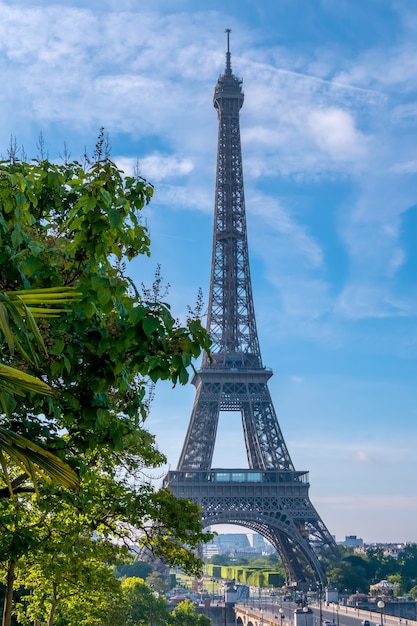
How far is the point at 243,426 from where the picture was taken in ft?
287

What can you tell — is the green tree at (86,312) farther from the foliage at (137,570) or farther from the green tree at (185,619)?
the foliage at (137,570)

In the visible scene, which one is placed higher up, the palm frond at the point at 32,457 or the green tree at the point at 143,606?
the palm frond at the point at 32,457

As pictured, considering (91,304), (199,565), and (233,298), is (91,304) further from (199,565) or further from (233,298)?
(233,298)

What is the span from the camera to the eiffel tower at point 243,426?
3169 inches

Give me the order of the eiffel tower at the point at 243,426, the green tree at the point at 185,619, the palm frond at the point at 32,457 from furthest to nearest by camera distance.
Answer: the eiffel tower at the point at 243,426 → the green tree at the point at 185,619 → the palm frond at the point at 32,457

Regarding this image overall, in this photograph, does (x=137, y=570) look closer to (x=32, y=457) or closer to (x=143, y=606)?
(x=143, y=606)

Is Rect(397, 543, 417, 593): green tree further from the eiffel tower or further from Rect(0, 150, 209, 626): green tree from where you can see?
Rect(0, 150, 209, 626): green tree

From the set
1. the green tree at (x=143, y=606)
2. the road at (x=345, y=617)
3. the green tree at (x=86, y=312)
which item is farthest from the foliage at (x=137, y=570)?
the green tree at (x=86, y=312)

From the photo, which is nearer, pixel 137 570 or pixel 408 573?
pixel 408 573

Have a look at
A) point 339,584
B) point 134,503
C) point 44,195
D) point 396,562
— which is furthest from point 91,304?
point 396,562

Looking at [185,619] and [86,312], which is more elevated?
[86,312]

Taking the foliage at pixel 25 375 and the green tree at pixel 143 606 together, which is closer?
the foliage at pixel 25 375

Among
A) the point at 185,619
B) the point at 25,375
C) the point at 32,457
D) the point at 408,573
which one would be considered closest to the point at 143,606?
the point at 185,619

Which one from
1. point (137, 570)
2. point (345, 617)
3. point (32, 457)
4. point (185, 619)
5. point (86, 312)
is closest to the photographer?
point (32, 457)
